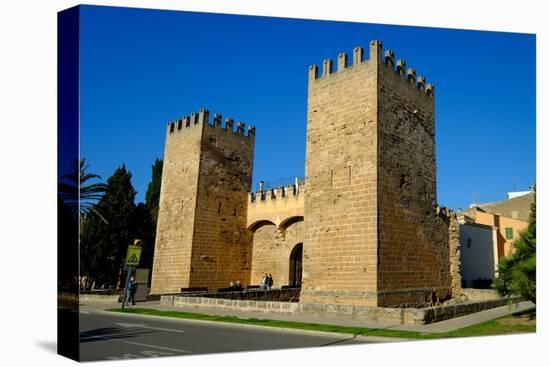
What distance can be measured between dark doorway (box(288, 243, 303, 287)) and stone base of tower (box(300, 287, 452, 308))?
6.75 metres

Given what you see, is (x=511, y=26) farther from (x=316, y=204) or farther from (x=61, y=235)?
(x=61, y=235)

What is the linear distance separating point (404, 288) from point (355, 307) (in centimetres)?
255

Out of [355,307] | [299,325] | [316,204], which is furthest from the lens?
[316,204]

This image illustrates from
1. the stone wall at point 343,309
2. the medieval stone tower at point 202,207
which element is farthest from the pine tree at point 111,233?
the stone wall at point 343,309

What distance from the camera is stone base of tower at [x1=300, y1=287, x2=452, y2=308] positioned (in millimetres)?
12938

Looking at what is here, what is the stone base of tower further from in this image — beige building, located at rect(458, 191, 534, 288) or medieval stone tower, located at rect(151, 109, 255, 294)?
beige building, located at rect(458, 191, 534, 288)

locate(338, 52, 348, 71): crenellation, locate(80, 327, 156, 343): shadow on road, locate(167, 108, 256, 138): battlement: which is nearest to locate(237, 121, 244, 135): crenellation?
locate(167, 108, 256, 138): battlement

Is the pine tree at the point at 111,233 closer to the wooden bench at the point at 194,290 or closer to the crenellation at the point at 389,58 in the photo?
the wooden bench at the point at 194,290

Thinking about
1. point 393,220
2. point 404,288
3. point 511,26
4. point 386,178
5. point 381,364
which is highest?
point 511,26

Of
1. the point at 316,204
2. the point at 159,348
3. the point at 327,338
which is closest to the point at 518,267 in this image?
the point at 327,338

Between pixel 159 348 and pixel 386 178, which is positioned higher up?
pixel 386 178

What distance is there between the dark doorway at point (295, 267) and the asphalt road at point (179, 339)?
9644 millimetres

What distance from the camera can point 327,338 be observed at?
9.58m

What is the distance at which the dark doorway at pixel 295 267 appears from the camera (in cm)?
2130
